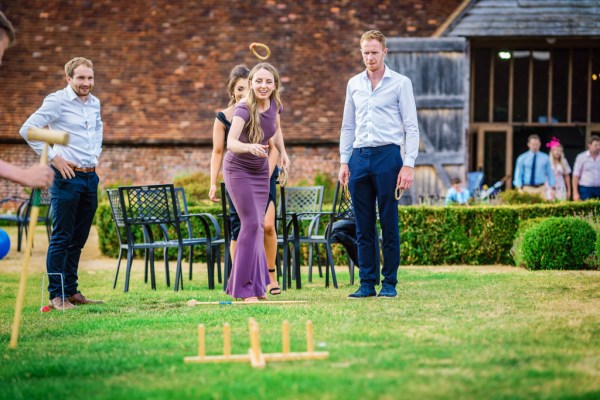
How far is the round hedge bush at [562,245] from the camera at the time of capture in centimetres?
1172

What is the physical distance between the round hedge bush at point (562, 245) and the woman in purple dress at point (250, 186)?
468cm

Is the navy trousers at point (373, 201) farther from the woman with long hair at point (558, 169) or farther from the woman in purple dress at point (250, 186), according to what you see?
the woman with long hair at point (558, 169)

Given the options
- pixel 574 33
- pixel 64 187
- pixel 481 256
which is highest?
pixel 574 33

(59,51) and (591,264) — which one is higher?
(59,51)

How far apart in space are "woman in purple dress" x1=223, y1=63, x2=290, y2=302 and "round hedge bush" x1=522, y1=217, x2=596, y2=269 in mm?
4675

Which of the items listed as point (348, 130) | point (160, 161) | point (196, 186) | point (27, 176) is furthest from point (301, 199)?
point (160, 161)

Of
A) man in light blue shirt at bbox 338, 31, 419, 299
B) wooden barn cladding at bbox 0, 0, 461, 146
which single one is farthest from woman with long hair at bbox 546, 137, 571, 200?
man in light blue shirt at bbox 338, 31, 419, 299

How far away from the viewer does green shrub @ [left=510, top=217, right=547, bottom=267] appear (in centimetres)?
1276

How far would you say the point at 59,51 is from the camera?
2433cm

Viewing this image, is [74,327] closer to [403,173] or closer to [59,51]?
[403,173]

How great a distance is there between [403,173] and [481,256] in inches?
246

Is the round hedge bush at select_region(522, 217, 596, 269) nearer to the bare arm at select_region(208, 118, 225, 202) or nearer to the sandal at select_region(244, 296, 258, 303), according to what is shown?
the bare arm at select_region(208, 118, 225, 202)

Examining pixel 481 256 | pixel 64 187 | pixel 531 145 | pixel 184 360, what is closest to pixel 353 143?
pixel 64 187

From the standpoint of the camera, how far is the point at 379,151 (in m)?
8.11
